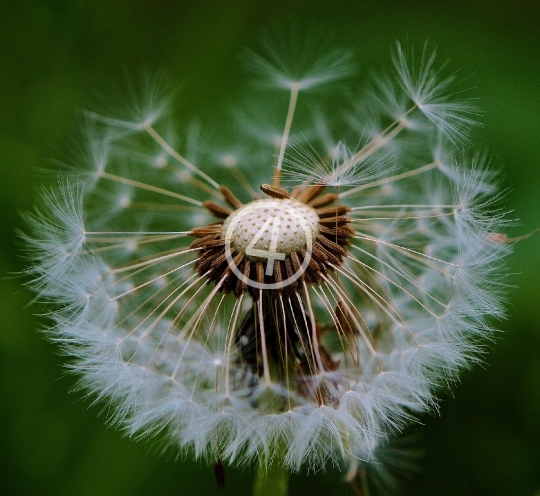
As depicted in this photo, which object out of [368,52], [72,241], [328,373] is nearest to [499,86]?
[368,52]

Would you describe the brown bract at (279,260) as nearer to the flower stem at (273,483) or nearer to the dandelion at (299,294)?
the dandelion at (299,294)

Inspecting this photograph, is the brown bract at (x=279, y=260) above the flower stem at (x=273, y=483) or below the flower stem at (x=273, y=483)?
above

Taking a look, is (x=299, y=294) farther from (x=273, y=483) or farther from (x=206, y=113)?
(x=206, y=113)

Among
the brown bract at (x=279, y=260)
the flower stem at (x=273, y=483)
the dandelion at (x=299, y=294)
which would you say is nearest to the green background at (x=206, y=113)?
the dandelion at (x=299, y=294)

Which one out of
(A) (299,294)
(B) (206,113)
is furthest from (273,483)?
(B) (206,113)

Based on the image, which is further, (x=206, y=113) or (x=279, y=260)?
(x=206, y=113)

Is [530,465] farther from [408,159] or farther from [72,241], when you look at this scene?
[72,241]
